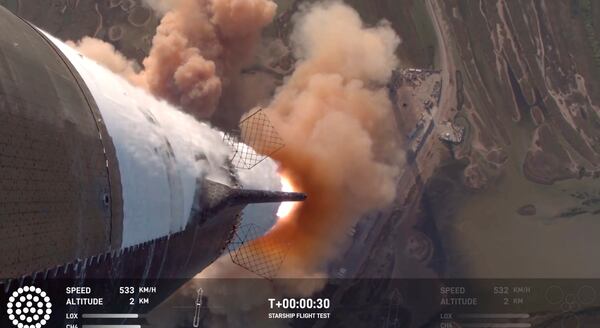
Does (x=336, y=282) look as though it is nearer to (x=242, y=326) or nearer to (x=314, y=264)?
(x=314, y=264)

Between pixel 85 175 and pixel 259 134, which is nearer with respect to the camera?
pixel 85 175

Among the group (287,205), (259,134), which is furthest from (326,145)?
(287,205)

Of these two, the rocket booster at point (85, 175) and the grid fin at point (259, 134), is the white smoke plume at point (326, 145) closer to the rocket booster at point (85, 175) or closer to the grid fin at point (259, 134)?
the grid fin at point (259, 134)

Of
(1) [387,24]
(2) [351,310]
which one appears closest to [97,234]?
(2) [351,310]
